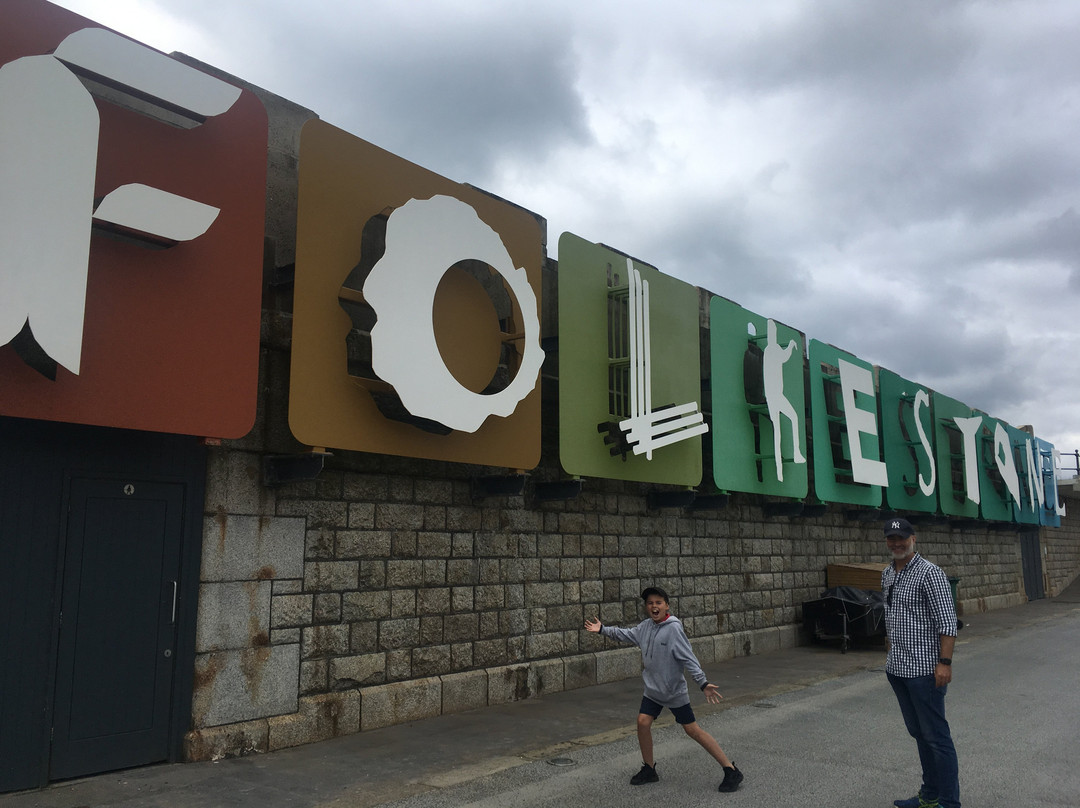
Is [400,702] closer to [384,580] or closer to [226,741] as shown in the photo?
[384,580]

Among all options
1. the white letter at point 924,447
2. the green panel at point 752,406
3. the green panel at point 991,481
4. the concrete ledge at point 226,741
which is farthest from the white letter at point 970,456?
the concrete ledge at point 226,741

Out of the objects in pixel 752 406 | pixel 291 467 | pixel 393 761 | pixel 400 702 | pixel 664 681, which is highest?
pixel 752 406

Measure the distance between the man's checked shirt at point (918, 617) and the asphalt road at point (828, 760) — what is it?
1.09m

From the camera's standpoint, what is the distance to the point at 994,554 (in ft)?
85.9

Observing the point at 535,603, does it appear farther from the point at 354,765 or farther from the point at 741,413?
the point at 741,413

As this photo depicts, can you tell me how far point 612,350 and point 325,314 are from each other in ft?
14.7

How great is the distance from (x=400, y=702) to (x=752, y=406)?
7.90 metres

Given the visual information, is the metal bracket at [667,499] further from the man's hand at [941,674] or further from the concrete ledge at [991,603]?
the concrete ledge at [991,603]

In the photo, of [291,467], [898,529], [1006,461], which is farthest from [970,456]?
[291,467]

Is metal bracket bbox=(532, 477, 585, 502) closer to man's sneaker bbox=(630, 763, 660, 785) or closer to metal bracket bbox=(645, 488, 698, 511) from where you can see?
metal bracket bbox=(645, 488, 698, 511)

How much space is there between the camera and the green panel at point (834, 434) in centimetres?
1589

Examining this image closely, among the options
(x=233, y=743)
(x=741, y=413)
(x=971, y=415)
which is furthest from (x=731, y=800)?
(x=971, y=415)

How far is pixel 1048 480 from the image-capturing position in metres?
28.9

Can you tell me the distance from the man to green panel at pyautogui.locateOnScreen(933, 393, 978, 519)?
16.5m
